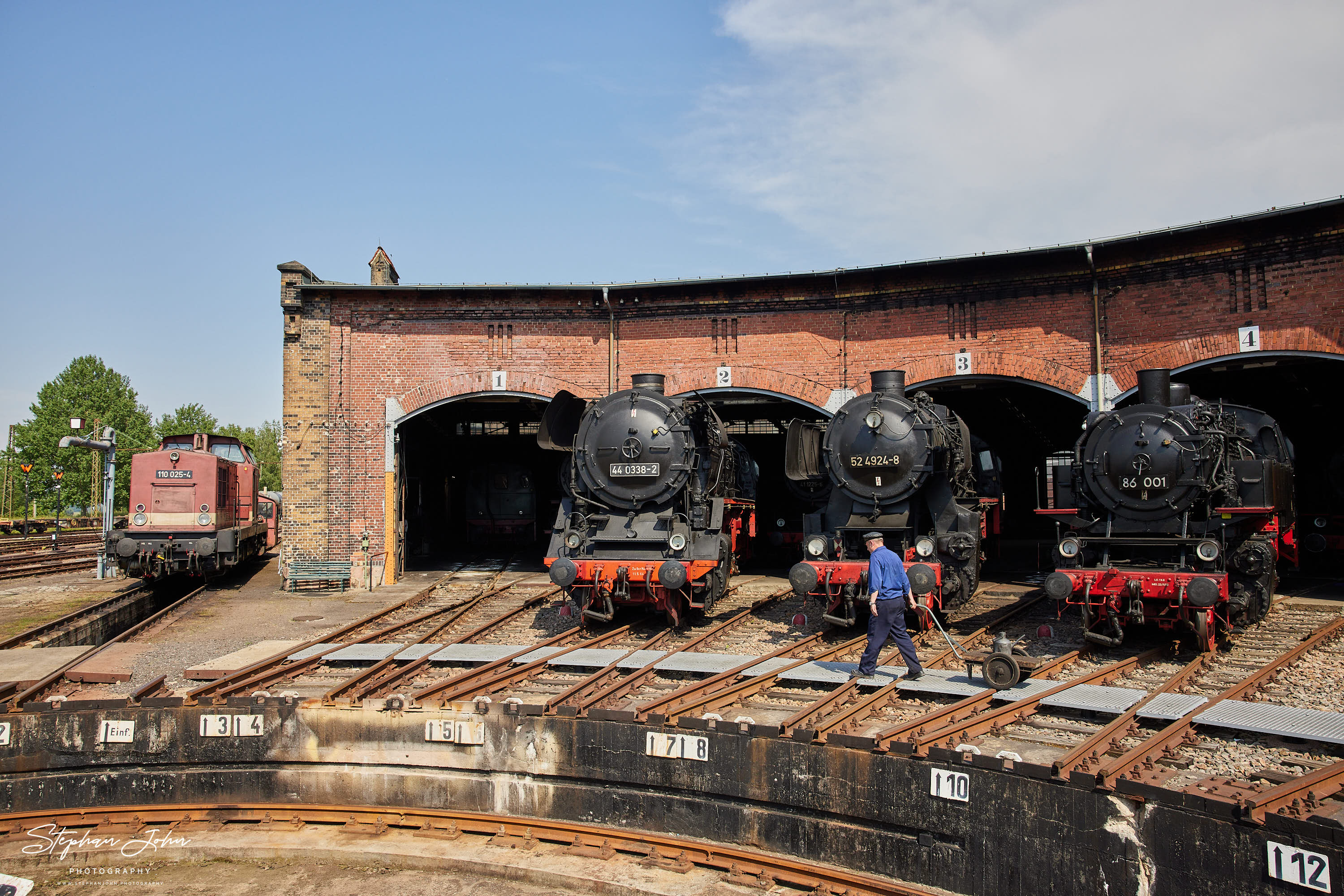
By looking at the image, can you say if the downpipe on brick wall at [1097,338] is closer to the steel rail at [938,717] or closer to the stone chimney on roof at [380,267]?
the steel rail at [938,717]

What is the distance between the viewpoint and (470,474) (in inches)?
873

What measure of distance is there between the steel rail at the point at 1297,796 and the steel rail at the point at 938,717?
6.48 feet

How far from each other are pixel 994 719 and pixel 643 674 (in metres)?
2.97

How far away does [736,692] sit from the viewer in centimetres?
684

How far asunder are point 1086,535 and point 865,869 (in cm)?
529

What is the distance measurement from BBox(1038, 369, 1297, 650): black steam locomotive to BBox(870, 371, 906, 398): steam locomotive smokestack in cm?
215

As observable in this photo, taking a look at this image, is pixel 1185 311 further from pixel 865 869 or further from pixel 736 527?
pixel 865 869

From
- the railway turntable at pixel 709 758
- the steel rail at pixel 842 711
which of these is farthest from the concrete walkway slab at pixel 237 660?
the steel rail at pixel 842 711

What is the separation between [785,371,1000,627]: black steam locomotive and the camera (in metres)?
9.16

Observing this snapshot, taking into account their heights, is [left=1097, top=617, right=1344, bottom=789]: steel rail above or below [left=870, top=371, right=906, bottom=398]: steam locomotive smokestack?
below

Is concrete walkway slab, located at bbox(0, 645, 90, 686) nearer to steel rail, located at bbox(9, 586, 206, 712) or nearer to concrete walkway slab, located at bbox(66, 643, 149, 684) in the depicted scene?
steel rail, located at bbox(9, 586, 206, 712)

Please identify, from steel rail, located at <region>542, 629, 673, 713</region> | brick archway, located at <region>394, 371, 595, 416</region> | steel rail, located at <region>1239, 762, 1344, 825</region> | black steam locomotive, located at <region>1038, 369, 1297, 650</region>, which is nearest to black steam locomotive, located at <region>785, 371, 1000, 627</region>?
black steam locomotive, located at <region>1038, 369, 1297, 650</region>

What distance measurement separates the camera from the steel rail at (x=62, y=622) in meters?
9.91

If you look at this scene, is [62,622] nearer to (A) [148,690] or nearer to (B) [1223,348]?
(A) [148,690]
